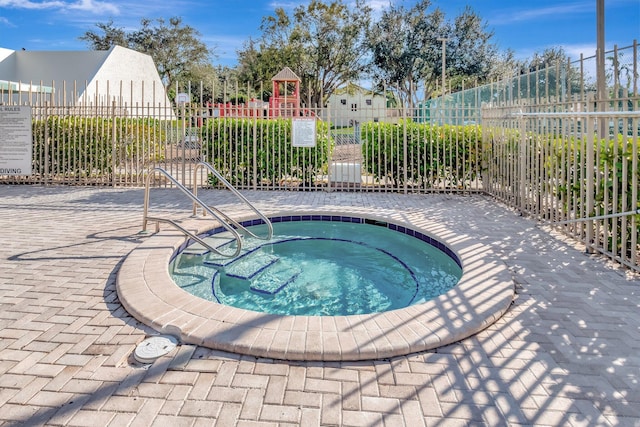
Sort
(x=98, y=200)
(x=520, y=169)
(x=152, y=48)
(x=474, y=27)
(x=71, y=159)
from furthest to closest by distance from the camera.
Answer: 1. (x=152, y=48)
2. (x=474, y=27)
3. (x=71, y=159)
4. (x=98, y=200)
5. (x=520, y=169)

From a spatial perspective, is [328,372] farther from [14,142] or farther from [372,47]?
[372,47]

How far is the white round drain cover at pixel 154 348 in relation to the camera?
8.66 ft

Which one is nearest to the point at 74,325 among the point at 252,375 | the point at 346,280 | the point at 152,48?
the point at 252,375

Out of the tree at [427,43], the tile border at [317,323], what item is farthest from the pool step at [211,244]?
the tree at [427,43]

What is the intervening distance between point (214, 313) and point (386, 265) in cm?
288

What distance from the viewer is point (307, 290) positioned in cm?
459

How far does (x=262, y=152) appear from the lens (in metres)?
10.1

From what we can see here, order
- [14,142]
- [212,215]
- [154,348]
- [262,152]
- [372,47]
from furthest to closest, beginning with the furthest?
[372,47]
[14,142]
[262,152]
[212,215]
[154,348]

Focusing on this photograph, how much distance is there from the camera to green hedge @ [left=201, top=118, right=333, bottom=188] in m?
10.0

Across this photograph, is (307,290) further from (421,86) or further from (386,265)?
(421,86)

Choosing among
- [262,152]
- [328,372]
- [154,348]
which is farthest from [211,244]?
[262,152]

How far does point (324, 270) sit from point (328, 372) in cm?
281

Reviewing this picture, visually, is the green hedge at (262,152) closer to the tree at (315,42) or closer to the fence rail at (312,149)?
the fence rail at (312,149)

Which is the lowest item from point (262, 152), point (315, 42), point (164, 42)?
point (262, 152)
